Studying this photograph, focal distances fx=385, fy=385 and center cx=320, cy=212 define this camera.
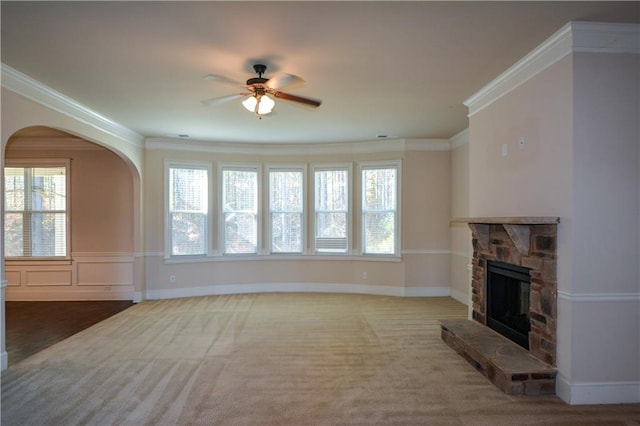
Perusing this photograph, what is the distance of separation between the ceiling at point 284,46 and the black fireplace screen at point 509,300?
1.92 metres

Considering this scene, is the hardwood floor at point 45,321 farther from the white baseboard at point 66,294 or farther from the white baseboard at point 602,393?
the white baseboard at point 602,393

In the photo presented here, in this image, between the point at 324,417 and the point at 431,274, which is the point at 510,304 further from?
the point at 431,274

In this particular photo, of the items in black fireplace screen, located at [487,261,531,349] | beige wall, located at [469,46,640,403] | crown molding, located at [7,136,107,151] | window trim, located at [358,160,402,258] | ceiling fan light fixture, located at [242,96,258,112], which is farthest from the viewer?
window trim, located at [358,160,402,258]

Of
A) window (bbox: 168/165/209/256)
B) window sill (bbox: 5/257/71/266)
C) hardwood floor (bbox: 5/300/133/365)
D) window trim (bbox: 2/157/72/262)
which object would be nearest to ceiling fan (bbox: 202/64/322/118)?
hardwood floor (bbox: 5/300/133/365)

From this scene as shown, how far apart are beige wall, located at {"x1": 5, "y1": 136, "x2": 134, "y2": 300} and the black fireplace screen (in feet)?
19.3

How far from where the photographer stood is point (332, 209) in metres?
7.23

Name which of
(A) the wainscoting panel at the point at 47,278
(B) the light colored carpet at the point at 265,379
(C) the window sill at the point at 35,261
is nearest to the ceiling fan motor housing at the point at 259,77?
(B) the light colored carpet at the point at 265,379

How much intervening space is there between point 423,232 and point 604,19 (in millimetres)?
4493

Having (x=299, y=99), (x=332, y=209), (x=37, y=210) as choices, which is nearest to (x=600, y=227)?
(x=299, y=99)

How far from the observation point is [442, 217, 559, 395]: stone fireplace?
3.05 metres

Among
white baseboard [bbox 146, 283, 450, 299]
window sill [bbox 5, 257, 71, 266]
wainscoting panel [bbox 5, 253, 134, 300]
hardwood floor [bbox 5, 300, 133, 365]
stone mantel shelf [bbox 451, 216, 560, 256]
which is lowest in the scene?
hardwood floor [bbox 5, 300, 133, 365]

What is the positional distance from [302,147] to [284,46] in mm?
4234

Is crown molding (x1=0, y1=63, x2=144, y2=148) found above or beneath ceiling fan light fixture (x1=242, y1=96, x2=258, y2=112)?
above

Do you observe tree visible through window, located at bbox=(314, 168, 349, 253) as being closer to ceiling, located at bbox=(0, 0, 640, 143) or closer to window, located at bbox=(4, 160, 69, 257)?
ceiling, located at bbox=(0, 0, 640, 143)
